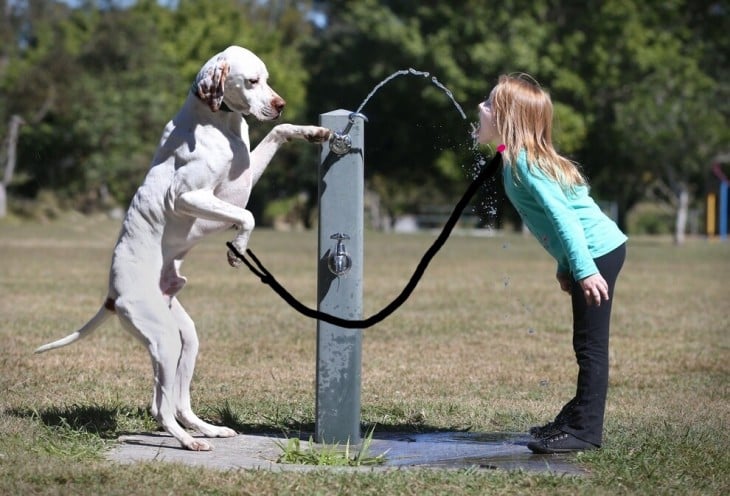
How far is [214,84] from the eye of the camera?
5906mm

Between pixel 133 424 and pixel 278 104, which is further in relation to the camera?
pixel 133 424

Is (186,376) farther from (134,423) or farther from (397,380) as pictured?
(397,380)

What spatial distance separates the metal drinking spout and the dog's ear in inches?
24.3

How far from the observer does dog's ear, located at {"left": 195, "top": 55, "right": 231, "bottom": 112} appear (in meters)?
5.90

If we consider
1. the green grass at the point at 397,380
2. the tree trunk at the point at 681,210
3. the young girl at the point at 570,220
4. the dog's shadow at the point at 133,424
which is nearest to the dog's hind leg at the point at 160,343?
the green grass at the point at 397,380

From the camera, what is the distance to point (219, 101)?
5906 mm

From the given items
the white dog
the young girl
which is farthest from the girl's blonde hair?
the white dog

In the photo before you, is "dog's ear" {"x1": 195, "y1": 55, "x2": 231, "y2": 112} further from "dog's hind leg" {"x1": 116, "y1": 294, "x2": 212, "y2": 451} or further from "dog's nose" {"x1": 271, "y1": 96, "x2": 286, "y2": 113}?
"dog's hind leg" {"x1": 116, "y1": 294, "x2": 212, "y2": 451}

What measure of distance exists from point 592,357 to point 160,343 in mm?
2213

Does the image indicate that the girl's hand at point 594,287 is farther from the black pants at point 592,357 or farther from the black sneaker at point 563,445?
the black sneaker at point 563,445

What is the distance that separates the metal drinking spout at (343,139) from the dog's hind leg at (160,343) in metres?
1.18

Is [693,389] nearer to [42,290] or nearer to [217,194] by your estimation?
[217,194]

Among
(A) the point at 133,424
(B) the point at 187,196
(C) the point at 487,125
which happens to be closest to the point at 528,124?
(C) the point at 487,125

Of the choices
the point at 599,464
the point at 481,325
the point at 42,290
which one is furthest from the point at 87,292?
the point at 599,464
